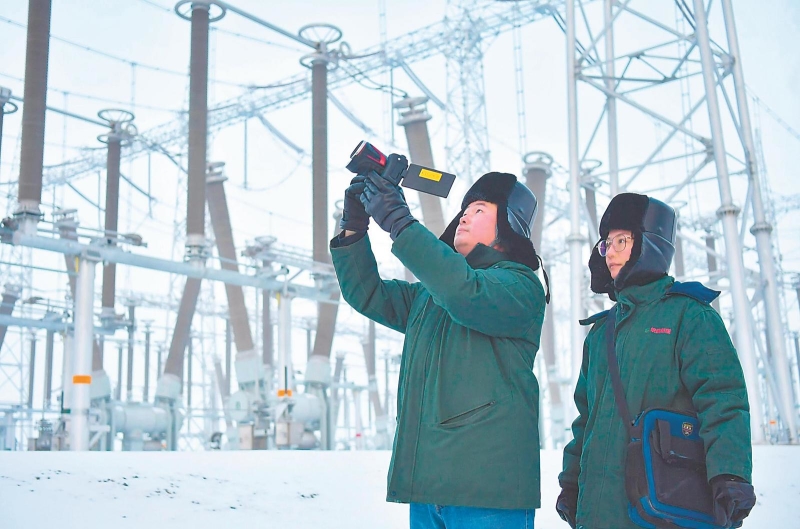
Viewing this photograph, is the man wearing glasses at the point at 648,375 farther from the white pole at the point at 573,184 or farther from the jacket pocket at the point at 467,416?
the white pole at the point at 573,184

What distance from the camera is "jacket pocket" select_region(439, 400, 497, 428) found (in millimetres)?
2135

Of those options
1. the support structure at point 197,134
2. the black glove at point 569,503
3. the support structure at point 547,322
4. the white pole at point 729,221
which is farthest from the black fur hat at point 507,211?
the support structure at point 547,322

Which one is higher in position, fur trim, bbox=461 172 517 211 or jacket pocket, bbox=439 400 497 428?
fur trim, bbox=461 172 517 211

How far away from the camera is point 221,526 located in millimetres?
3770

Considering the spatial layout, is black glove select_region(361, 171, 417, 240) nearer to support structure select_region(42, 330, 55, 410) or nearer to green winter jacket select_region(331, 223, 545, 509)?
green winter jacket select_region(331, 223, 545, 509)

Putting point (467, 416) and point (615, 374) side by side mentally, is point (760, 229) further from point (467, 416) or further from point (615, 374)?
point (467, 416)

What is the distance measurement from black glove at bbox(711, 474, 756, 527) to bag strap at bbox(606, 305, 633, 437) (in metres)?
0.31

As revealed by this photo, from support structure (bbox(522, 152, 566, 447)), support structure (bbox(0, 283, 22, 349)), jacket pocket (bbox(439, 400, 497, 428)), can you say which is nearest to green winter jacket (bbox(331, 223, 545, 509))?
jacket pocket (bbox(439, 400, 497, 428))

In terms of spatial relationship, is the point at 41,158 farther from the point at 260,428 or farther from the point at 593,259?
the point at 593,259

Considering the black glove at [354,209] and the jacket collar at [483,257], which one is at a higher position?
the black glove at [354,209]

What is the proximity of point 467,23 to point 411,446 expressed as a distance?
834 inches

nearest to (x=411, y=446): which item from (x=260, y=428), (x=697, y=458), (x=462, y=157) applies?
(x=697, y=458)

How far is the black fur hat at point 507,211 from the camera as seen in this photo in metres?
2.45

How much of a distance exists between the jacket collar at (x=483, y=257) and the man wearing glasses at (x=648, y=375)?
50 cm
